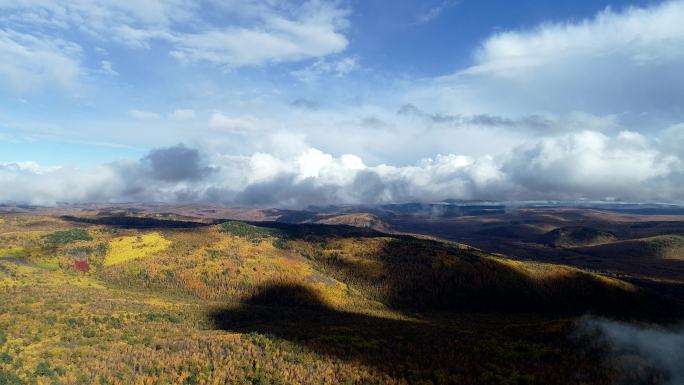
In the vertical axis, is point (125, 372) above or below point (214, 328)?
above

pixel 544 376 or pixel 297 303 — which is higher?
pixel 544 376

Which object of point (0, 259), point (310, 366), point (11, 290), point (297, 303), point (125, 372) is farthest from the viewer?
point (297, 303)

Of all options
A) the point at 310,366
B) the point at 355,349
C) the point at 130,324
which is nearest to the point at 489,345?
the point at 355,349

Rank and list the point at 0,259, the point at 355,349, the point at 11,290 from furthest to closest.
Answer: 1. the point at 0,259
2. the point at 11,290
3. the point at 355,349

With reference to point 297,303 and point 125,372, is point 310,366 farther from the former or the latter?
point 297,303

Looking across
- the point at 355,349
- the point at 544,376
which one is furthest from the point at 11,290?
the point at 544,376

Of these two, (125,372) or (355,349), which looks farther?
(355,349)

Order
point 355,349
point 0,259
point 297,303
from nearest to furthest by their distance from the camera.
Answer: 1. point 355,349
2. point 0,259
3. point 297,303

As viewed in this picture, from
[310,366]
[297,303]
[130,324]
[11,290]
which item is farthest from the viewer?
[297,303]

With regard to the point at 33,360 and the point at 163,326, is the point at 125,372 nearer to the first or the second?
the point at 33,360
